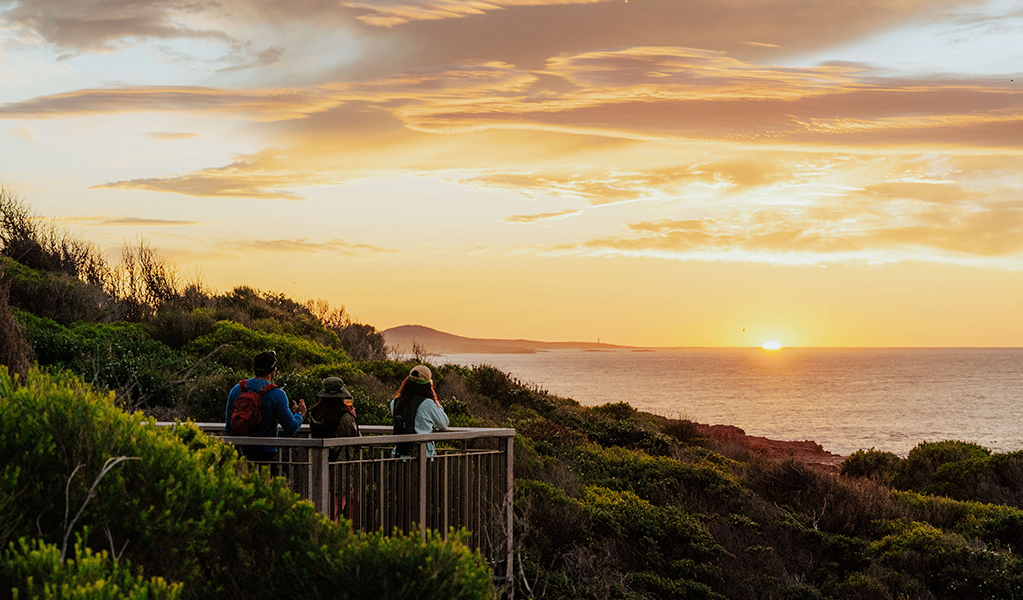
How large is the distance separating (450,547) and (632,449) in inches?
600

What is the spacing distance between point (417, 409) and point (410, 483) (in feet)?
2.25

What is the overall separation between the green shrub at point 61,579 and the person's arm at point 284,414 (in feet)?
10.6

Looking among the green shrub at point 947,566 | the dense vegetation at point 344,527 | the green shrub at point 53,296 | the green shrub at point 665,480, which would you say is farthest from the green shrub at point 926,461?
the green shrub at point 53,296

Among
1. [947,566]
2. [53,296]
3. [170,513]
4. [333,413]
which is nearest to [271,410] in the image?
[333,413]

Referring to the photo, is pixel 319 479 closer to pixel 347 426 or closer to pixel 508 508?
pixel 347 426

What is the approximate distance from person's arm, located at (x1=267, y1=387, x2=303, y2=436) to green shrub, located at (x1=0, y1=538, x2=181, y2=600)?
322cm

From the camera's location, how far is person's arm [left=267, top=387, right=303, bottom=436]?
6.52 metres

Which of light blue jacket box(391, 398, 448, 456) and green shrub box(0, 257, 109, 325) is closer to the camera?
light blue jacket box(391, 398, 448, 456)

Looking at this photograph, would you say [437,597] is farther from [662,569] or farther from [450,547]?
[662,569]

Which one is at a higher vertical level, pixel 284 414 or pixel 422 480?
pixel 284 414

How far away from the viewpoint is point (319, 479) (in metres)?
5.85

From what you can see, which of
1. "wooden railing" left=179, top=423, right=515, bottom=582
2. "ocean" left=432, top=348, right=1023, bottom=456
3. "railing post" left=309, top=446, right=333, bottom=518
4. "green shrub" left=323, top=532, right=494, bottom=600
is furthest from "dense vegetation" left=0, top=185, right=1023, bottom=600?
"ocean" left=432, top=348, right=1023, bottom=456

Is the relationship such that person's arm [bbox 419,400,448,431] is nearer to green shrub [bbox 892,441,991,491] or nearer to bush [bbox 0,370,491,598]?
bush [bbox 0,370,491,598]

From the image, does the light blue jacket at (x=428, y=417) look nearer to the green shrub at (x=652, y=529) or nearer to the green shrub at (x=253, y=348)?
the green shrub at (x=652, y=529)
